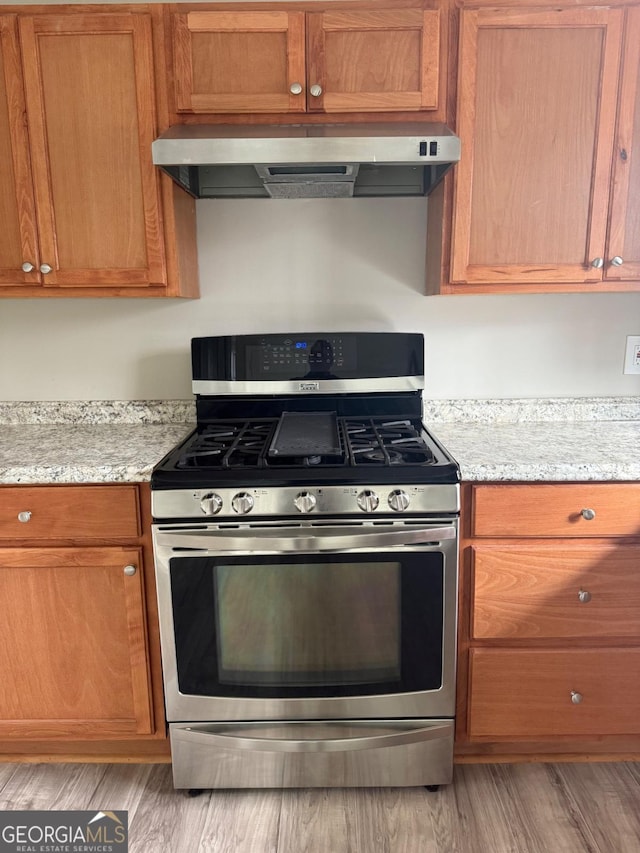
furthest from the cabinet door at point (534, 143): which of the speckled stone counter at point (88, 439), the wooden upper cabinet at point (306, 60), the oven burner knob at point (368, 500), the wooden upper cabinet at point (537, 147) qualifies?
the speckled stone counter at point (88, 439)

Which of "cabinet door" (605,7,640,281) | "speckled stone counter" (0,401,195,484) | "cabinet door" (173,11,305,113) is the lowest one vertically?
"speckled stone counter" (0,401,195,484)

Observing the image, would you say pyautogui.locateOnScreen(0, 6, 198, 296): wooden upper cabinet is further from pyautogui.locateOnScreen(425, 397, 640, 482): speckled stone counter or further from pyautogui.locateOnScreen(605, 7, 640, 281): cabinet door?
pyautogui.locateOnScreen(605, 7, 640, 281): cabinet door

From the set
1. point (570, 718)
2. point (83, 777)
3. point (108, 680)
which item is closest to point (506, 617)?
point (570, 718)

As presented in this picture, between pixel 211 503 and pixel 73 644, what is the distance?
0.60m

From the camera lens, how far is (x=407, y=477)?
54.3 inches

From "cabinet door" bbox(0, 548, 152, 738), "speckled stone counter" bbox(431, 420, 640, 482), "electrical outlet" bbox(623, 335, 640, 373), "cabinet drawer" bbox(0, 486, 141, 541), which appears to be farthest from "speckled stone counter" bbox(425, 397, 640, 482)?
"cabinet door" bbox(0, 548, 152, 738)

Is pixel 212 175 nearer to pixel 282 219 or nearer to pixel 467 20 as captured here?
pixel 282 219

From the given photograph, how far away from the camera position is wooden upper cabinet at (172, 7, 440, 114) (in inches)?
58.9

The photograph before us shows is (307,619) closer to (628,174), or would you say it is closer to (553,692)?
(553,692)

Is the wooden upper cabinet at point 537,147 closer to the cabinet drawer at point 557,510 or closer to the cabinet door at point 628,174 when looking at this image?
the cabinet door at point 628,174

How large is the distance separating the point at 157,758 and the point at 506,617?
111 cm

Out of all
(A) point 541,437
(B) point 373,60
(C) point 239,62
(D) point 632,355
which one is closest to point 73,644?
(A) point 541,437

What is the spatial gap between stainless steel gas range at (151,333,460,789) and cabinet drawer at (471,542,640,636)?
0.38 ft

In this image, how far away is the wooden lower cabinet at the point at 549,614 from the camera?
4.76 ft
